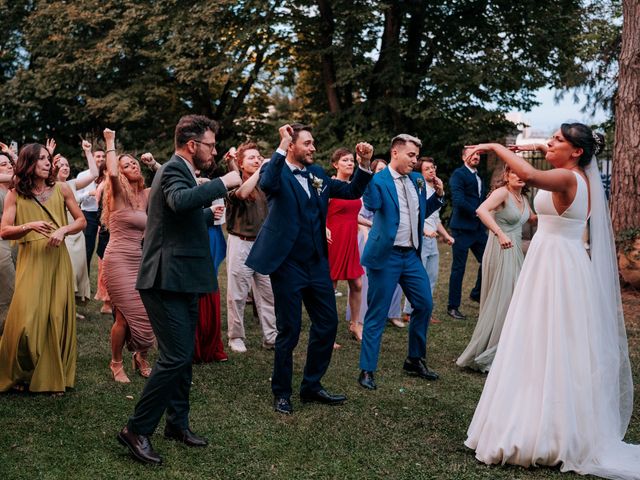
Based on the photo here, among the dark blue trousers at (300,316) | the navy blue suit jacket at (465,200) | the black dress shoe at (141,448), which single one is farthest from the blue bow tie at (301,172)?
the navy blue suit jacket at (465,200)

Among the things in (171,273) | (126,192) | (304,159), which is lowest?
(171,273)

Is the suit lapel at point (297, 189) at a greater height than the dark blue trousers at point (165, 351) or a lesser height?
greater

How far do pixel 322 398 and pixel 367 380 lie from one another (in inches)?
27.5

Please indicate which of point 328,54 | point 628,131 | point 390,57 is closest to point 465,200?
point 628,131

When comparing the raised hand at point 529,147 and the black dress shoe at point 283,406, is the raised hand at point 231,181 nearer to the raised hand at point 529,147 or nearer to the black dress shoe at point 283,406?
the raised hand at point 529,147

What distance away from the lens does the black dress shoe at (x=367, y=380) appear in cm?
672

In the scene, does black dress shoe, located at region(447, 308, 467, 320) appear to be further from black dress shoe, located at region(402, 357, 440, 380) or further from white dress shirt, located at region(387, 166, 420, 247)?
white dress shirt, located at region(387, 166, 420, 247)

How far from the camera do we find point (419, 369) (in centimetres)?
720

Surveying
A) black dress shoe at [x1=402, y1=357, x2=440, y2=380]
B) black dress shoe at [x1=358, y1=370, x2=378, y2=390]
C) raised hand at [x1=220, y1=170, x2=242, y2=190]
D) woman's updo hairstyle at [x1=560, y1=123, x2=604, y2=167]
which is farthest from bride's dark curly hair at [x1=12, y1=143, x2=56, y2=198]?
woman's updo hairstyle at [x1=560, y1=123, x2=604, y2=167]

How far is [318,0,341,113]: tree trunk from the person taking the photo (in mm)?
21188

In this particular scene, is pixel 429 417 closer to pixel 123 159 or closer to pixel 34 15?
pixel 123 159

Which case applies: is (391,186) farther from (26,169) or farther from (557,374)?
(26,169)

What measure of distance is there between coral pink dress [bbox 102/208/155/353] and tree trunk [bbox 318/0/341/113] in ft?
49.3

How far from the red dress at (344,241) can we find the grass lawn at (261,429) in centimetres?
145
